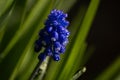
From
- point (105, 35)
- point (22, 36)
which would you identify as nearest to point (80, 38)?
point (22, 36)

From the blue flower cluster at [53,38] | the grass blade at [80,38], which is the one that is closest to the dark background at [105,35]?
the grass blade at [80,38]

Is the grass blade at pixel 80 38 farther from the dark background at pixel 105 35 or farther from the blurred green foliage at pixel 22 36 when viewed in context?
the dark background at pixel 105 35

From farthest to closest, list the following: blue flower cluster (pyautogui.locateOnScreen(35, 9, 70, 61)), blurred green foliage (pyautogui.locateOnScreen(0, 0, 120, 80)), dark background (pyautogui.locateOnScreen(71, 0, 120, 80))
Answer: dark background (pyautogui.locateOnScreen(71, 0, 120, 80)), blurred green foliage (pyautogui.locateOnScreen(0, 0, 120, 80)), blue flower cluster (pyautogui.locateOnScreen(35, 9, 70, 61))

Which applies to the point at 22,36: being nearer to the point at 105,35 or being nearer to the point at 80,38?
the point at 80,38

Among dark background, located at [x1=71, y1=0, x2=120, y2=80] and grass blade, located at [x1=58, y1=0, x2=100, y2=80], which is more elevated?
grass blade, located at [x1=58, y1=0, x2=100, y2=80]

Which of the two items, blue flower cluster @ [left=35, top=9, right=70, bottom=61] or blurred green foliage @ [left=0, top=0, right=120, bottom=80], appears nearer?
blue flower cluster @ [left=35, top=9, right=70, bottom=61]

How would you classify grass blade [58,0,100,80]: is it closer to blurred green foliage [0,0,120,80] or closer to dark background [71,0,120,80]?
blurred green foliage [0,0,120,80]

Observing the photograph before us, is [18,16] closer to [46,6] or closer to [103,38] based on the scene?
[46,6]

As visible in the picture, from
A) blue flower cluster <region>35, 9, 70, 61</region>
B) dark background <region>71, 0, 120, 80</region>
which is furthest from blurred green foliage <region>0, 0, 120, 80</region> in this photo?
dark background <region>71, 0, 120, 80</region>
